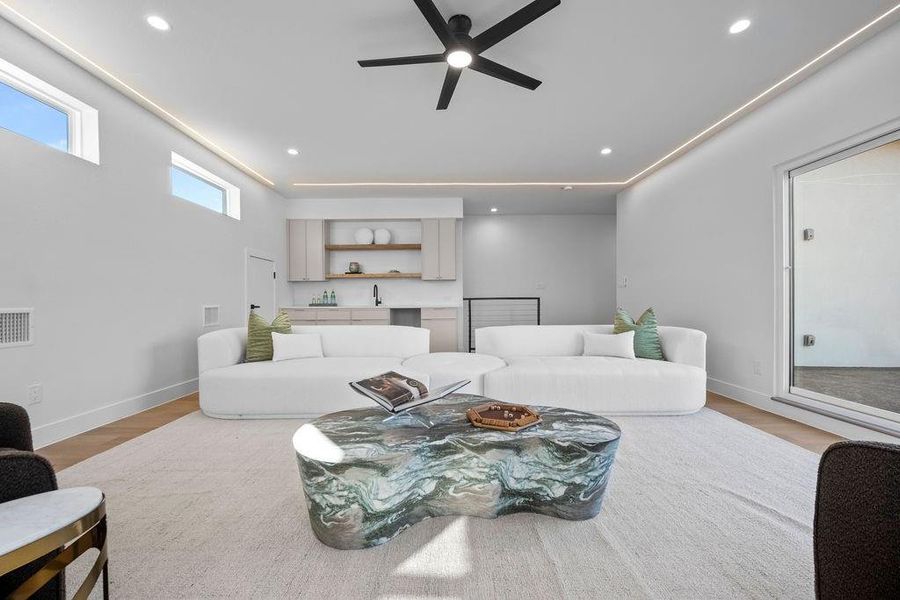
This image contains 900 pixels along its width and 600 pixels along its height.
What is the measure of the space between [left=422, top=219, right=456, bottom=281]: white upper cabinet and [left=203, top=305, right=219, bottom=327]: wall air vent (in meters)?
2.93

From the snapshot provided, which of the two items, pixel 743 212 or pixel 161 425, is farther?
pixel 743 212

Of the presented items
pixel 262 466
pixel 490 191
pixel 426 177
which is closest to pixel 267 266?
pixel 426 177

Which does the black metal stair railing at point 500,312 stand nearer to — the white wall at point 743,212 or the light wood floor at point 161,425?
the white wall at point 743,212

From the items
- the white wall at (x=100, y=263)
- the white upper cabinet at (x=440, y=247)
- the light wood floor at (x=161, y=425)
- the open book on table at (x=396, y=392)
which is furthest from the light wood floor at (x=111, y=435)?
the white upper cabinet at (x=440, y=247)

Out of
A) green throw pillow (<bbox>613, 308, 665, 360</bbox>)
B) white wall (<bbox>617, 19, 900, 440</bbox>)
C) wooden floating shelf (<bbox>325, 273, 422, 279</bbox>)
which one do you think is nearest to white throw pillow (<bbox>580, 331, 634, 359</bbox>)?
green throw pillow (<bbox>613, 308, 665, 360</bbox>)

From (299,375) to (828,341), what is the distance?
13.7 ft

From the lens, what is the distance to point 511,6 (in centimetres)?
221

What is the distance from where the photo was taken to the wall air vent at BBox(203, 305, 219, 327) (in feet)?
13.3

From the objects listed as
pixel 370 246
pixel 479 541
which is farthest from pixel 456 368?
pixel 370 246

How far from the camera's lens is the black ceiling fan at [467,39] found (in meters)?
1.99

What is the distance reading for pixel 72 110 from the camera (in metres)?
2.78

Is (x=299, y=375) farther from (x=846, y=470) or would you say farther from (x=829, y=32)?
(x=829, y=32)

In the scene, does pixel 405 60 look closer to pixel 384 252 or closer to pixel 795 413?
pixel 795 413

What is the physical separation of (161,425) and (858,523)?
3670 millimetres
